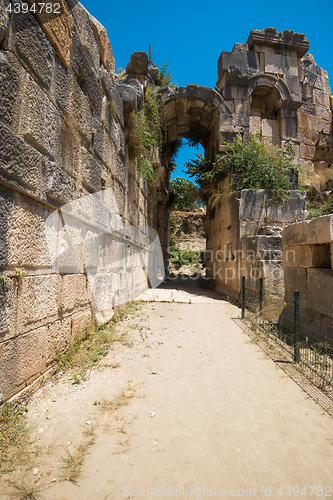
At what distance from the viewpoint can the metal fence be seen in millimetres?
3244

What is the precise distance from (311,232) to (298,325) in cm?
146

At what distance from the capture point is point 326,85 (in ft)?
38.8

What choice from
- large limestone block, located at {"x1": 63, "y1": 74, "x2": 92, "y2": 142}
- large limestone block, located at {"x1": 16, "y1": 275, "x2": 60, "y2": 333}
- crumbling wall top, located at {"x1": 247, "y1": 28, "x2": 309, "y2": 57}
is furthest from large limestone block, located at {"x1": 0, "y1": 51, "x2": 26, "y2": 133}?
crumbling wall top, located at {"x1": 247, "y1": 28, "x2": 309, "y2": 57}

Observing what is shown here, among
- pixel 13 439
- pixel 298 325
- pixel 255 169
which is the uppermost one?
pixel 255 169

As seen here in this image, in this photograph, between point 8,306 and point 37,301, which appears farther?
point 37,301

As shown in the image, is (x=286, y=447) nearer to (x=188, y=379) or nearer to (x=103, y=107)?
(x=188, y=379)

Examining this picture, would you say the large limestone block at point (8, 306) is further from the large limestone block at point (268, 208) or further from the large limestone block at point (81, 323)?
the large limestone block at point (268, 208)

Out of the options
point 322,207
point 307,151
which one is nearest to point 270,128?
point 307,151

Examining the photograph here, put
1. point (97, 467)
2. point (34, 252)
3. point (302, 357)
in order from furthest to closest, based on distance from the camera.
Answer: point (302, 357), point (34, 252), point (97, 467)

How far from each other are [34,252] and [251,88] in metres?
9.70

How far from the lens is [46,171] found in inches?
102

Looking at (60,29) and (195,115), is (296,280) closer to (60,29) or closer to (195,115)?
(60,29)

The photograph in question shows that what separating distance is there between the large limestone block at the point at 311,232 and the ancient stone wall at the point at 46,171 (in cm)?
309

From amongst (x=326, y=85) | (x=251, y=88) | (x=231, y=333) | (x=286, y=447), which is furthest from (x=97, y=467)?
(x=326, y=85)
